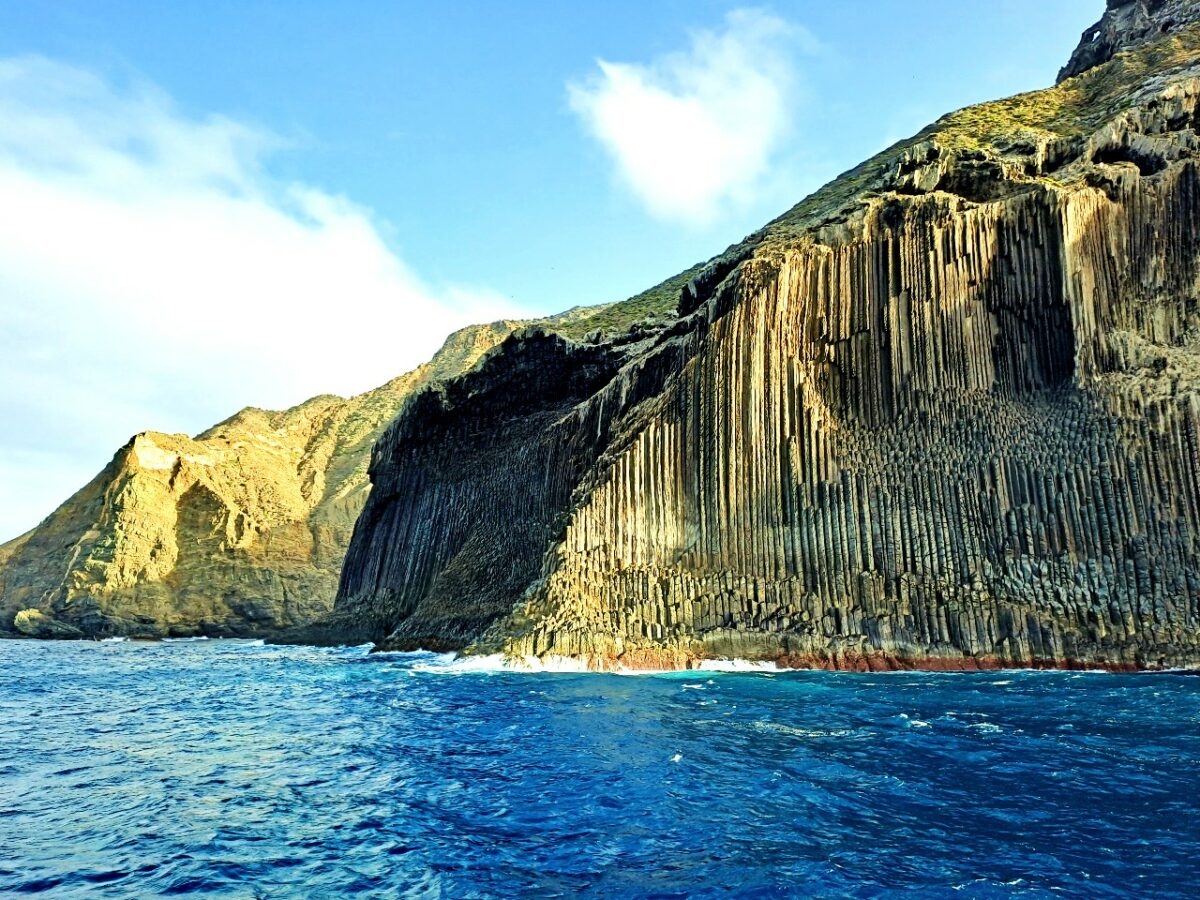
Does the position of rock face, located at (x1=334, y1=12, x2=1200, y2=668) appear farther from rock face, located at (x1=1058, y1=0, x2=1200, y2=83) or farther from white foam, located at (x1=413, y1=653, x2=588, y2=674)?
rock face, located at (x1=1058, y1=0, x2=1200, y2=83)

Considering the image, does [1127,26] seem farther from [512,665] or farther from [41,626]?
[41,626]

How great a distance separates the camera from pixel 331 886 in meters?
7.64

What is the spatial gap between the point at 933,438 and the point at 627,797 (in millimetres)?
21841

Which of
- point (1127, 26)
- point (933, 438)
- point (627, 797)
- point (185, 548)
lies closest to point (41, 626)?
point (185, 548)

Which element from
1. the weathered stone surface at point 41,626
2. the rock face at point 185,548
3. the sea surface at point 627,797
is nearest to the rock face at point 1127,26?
the sea surface at point 627,797

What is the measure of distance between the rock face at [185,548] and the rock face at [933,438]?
5916 centimetres

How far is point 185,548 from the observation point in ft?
275

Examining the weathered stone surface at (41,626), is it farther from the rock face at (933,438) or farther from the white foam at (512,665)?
the white foam at (512,665)

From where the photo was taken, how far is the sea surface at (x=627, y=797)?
7.64m

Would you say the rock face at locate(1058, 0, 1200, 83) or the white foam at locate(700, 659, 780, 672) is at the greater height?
the rock face at locate(1058, 0, 1200, 83)

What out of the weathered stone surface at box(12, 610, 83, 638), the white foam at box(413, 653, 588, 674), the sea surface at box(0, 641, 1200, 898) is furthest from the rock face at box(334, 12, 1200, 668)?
the weathered stone surface at box(12, 610, 83, 638)

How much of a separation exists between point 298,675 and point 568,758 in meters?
21.8

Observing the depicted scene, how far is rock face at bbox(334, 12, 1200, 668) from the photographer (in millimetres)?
24375

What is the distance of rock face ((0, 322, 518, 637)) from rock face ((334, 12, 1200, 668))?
59160 millimetres
